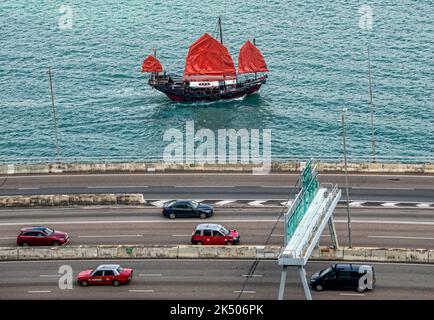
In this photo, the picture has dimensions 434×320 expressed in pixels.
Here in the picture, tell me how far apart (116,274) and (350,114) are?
71979mm

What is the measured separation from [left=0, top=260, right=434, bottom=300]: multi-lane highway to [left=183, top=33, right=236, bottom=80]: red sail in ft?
250

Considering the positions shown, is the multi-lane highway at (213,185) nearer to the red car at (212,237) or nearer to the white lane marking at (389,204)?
the white lane marking at (389,204)

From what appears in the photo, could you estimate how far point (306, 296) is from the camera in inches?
2267

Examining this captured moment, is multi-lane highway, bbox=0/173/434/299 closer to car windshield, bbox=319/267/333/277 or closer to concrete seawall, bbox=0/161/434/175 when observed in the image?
concrete seawall, bbox=0/161/434/175

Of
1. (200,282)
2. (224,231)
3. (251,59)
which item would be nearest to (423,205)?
(224,231)

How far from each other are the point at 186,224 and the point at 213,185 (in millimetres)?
10338

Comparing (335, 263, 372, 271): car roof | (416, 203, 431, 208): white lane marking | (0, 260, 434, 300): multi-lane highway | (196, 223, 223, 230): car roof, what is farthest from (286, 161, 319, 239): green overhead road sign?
(416, 203, 431, 208): white lane marking

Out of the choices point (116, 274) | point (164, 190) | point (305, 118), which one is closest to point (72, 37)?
point (305, 118)

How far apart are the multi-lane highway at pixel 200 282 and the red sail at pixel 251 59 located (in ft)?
245

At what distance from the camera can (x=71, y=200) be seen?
80.8m

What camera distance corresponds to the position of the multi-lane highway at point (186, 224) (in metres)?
71.1

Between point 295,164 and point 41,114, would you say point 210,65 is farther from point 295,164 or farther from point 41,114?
point 295,164

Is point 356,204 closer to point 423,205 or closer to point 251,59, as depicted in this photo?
point 423,205

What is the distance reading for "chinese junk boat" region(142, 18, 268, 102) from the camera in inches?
5458
